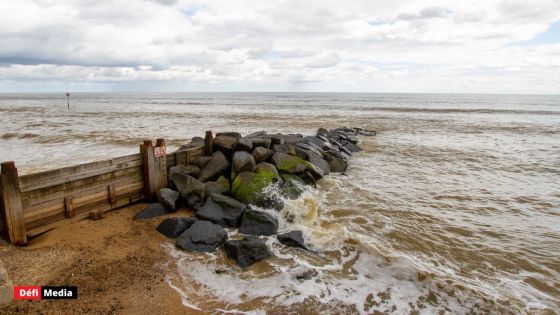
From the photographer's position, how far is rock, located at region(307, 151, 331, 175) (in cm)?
1370

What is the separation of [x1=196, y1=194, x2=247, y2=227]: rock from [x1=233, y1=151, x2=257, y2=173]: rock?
63.6 inches

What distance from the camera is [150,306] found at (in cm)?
502

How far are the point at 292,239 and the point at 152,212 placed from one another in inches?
148

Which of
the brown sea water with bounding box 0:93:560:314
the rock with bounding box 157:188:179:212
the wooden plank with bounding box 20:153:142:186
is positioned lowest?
the brown sea water with bounding box 0:93:560:314

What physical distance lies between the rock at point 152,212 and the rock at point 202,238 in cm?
150

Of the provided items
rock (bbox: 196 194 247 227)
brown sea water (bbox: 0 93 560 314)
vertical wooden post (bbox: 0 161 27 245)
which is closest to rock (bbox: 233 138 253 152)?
brown sea water (bbox: 0 93 560 314)

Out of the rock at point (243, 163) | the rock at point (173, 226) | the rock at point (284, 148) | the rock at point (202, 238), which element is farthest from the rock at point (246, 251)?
the rock at point (284, 148)

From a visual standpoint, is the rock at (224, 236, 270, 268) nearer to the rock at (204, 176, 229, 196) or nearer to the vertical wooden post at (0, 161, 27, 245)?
the rock at (204, 176, 229, 196)

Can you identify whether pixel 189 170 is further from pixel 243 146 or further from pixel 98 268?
pixel 98 268

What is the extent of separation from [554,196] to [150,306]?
13.0 m

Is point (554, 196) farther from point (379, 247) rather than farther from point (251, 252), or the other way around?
point (251, 252)

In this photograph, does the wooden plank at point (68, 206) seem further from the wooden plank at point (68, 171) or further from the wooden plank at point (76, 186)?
the wooden plank at point (68, 171)

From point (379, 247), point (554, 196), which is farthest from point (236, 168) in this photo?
point (554, 196)

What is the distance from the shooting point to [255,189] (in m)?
9.46
